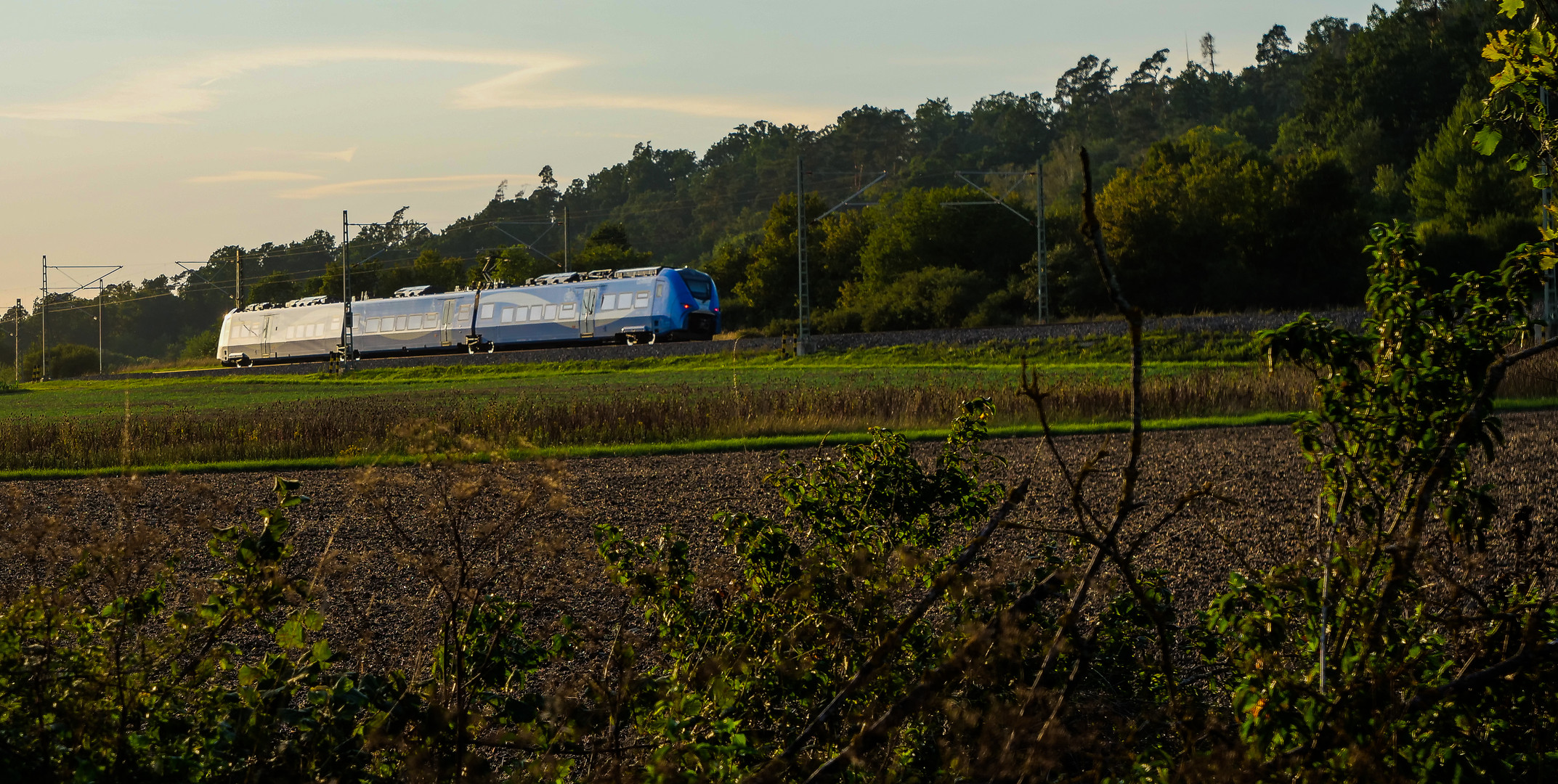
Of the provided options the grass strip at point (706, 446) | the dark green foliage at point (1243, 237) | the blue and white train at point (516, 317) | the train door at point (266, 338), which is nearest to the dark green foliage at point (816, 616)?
the grass strip at point (706, 446)

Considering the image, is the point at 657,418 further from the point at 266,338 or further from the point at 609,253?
the point at 609,253

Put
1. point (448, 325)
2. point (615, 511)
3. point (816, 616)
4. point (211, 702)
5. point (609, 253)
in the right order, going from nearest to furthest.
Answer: point (211, 702) → point (816, 616) → point (615, 511) → point (448, 325) → point (609, 253)

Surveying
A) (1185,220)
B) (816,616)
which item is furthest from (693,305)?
(816,616)

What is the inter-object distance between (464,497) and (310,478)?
12.8 metres

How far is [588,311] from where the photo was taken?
42.2 metres

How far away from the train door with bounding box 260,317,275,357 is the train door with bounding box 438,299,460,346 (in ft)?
34.0

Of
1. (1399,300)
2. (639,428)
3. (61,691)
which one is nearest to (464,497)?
(61,691)

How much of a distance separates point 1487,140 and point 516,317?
41945 mm

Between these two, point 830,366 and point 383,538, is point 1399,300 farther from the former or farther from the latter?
point 830,366

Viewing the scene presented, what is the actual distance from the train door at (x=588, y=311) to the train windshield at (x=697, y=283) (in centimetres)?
293

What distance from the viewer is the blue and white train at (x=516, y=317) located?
41.3 metres

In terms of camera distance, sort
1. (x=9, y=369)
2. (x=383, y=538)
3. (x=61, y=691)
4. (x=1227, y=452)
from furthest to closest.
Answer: (x=9, y=369)
(x=1227, y=452)
(x=383, y=538)
(x=61, y=691)

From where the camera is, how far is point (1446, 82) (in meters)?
60.3

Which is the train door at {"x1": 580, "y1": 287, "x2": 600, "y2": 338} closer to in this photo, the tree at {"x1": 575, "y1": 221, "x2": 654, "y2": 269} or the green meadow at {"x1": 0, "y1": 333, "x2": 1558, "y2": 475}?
the green meadow at {"x1": 0, "y1": 333, "x2": 1558, "y2": 475}
